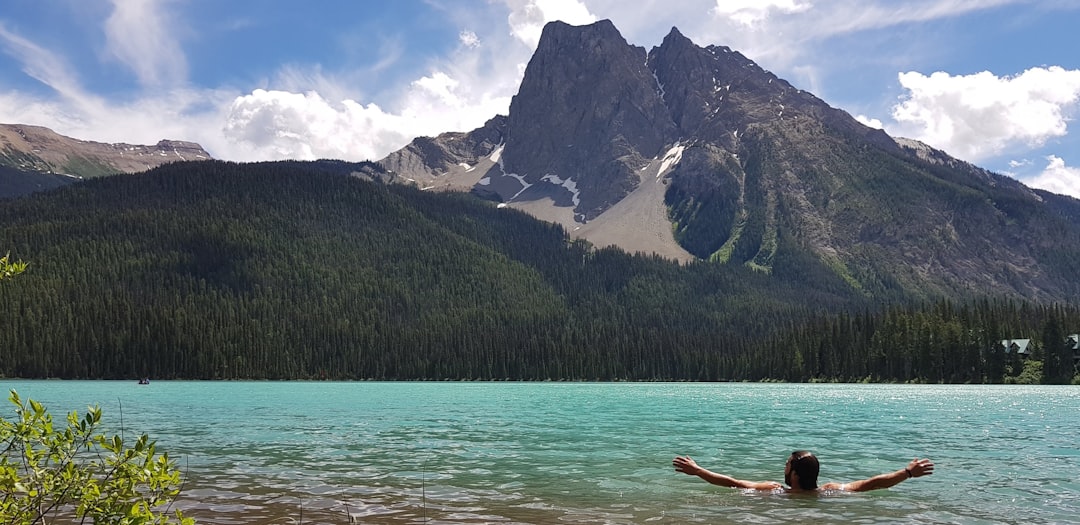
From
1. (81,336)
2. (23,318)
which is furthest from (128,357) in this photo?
(23,318)

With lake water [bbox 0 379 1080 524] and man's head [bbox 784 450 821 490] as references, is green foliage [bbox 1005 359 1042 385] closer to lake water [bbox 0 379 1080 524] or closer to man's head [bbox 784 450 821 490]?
lake water [bbox 0 379 1080 524]

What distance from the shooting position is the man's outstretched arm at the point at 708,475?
17.0 meters

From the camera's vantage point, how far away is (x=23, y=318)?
19188cm

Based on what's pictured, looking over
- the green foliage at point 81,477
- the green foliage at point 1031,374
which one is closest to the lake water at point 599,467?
the green foliage at point 81,477

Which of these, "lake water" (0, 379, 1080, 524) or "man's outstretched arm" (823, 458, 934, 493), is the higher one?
"man's outstretched arm" (823, 458, 934, 493)

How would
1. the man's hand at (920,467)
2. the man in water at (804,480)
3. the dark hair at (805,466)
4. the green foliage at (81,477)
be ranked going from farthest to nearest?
the dark hair at (805,466), the man in water at (804,480), the man's hand at (920,467), the green foliage at (81,477)

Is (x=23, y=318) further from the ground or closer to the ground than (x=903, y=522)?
further from the ground

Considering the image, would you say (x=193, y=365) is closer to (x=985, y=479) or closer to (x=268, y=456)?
(x=268, y=456)

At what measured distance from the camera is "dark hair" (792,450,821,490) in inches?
847

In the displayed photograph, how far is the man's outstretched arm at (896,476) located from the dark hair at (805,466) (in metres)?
1.11

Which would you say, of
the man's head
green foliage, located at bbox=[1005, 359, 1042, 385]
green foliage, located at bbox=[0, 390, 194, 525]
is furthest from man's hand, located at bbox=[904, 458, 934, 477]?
green foliage, located at bbox=[1005, 359, 1042, 385]

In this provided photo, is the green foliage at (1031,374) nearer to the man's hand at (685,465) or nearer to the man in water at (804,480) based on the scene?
the man in water at (804,480)

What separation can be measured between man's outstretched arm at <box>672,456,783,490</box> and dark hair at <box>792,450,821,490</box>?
44.2 inches

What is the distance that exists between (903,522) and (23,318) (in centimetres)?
21530
